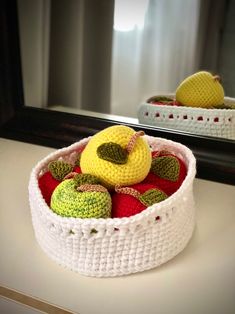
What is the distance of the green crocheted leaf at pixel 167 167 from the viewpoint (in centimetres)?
44

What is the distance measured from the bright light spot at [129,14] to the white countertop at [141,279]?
1.16 feet

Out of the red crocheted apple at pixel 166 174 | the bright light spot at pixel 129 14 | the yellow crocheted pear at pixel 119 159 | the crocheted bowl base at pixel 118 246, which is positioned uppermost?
the bright light spot at pixel 129 14

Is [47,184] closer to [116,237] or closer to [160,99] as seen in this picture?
[116,237]

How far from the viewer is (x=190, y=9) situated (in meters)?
0.57

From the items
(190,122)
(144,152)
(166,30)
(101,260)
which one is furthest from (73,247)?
(166,30)

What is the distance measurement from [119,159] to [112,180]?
28 mm

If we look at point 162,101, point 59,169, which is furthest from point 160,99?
point 59,169

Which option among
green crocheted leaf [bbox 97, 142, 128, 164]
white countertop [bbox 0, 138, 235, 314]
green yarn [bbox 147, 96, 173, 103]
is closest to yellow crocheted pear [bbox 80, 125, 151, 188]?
green crocheted leaf [bbox 97, 142, 128, 164]

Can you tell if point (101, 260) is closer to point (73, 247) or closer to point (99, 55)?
point (73, 247)

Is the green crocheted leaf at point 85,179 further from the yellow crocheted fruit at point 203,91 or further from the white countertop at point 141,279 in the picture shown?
the yellow crocheted fruit at point 203,91

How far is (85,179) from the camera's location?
1.28ft

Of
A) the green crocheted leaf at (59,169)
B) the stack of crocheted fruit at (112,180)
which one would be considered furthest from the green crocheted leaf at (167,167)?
the green crocheted leaf at (59,169)

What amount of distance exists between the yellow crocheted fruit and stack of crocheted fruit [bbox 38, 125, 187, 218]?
0.15 m

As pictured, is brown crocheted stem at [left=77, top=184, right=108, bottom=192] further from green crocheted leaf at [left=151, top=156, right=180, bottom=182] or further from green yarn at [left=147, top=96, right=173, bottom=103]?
green yarn at [left=147, top=96, right=173, bottom=103]
